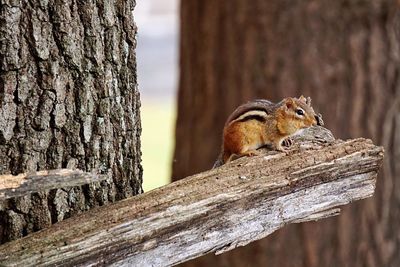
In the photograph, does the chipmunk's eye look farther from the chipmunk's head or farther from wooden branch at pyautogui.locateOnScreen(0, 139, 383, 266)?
wooden branch at pyautogui.locateOnScreen(0, 139, 383, 266)

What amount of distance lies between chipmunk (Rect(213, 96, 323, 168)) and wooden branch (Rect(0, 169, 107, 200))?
1.05 meters

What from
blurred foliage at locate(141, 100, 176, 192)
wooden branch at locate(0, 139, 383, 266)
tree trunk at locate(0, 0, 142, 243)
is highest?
blurred foliage at locate(141, 100, 176, 192)

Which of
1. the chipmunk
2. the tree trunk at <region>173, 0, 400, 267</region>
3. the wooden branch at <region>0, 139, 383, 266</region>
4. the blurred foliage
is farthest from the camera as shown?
the blurred foliage

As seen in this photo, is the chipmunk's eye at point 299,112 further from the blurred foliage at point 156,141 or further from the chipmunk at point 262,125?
the blurred foliage at point 156,141

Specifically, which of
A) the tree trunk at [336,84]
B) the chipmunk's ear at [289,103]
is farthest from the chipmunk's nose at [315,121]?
the tree trunk at [336,84]

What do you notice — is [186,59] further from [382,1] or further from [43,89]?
[43,89]

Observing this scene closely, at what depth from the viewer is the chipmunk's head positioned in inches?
135

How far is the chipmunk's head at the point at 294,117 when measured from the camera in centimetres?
344

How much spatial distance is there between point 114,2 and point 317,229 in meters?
2.97

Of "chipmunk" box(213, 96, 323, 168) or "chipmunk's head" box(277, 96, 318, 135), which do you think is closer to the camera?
"chipmunk" box(213, 96, 323, 168)

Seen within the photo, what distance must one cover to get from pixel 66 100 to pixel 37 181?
1.40 ft

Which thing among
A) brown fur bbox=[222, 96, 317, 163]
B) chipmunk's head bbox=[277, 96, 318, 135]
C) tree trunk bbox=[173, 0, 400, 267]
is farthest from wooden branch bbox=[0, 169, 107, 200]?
tree trunk bbox=[173, 0, 400, 267]

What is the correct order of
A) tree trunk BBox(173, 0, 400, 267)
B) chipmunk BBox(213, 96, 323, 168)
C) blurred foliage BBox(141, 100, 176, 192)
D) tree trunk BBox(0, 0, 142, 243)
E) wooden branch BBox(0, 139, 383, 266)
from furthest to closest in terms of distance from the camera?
blurred foliage BBox(141, 100, 176, 192)
tree trunk BBox(173, 0, 400, 267)
chipmunk BBox(213, 96, 323, 168)
tree trunk BBox(0, 0, 142, 243)
wooden branch BBox(0, 139, 383, 266)

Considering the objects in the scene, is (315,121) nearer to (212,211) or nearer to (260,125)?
(260,125)
